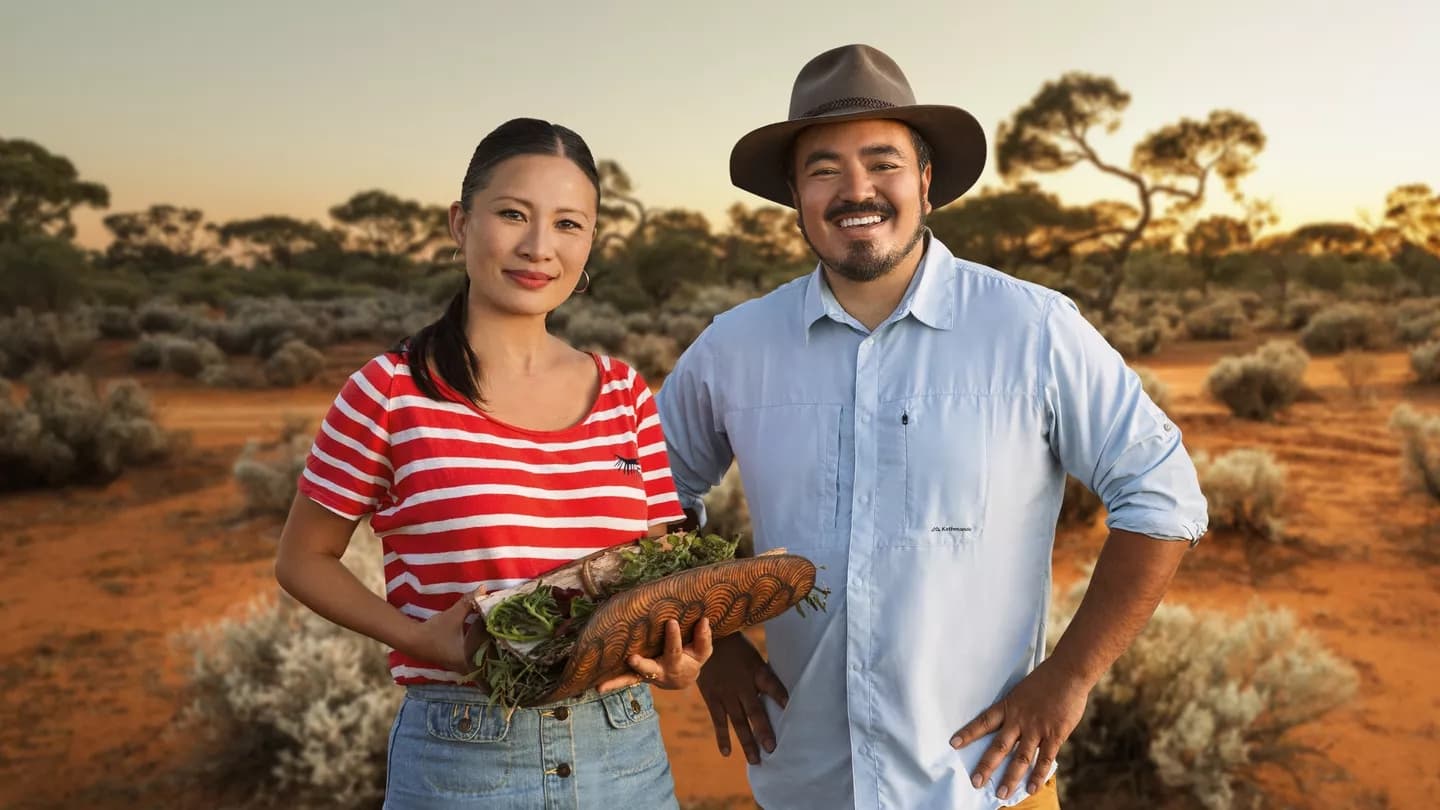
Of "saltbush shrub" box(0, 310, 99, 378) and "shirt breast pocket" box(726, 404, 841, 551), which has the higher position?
"shirt breast pocket" box(726, 404, 841, 551)

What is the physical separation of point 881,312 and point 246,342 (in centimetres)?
2334

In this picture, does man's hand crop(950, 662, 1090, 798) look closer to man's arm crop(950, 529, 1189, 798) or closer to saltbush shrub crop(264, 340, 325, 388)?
man's arm crop(950, 529, 1189, 798)

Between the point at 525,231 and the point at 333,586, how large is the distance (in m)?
0.76

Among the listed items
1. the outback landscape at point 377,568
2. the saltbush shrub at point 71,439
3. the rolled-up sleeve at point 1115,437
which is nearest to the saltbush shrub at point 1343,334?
the outback landscape at point 377,568

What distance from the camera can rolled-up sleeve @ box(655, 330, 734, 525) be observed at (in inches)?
118

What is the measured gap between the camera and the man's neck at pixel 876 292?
277cm

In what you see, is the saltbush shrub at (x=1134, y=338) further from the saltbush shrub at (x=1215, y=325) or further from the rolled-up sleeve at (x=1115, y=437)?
the rolled-up sleeve at (x=1115, y=437)

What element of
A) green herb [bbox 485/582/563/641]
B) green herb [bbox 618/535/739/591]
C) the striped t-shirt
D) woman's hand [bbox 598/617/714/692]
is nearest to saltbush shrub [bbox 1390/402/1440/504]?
green herb [bbox 618/535/739/591]

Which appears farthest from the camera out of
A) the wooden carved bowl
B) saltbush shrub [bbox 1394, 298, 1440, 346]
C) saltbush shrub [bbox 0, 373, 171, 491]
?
saltbush shrub [bbox 1394, 298, 1440, 346]

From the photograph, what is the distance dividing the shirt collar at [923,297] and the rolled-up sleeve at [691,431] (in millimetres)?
354

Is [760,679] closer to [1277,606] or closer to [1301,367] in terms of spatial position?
[1277,606]

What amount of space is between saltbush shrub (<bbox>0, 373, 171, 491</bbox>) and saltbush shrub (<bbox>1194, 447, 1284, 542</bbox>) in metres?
11.3

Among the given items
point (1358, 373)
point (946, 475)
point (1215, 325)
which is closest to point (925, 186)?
point (946, 475)

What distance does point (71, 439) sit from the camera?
12180 millimetres
